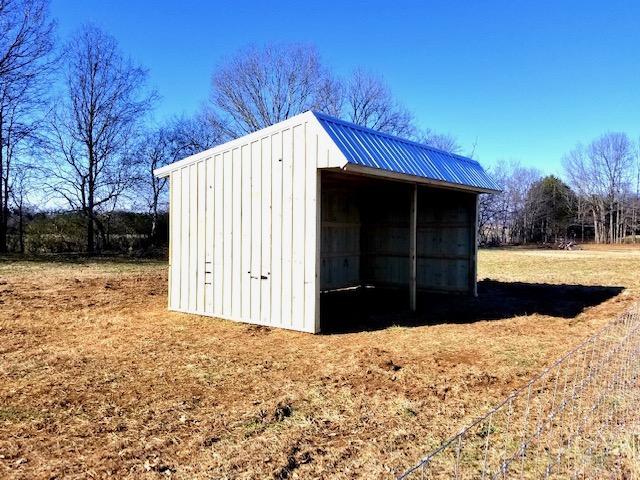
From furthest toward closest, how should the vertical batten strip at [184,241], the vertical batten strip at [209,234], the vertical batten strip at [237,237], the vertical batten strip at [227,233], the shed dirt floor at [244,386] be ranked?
the vertical batten strip at [184,241]
the vertical batten strip at [209,234]
the vertical batten strip at [227,233]
the vertical batten strip at [237,237]
the shed dirt floor at [244,386]

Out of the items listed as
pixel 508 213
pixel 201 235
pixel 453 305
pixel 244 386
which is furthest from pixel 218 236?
pixel 508 213

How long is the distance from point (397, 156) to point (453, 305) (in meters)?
3.41

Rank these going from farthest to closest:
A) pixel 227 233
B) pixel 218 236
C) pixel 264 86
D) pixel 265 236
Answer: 1. pixel 264 86
2. pixel 218 236
3. pixel 227 233
4. pixel 265 236

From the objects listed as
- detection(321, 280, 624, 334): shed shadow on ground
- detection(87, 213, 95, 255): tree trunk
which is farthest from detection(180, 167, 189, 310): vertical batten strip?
detection(87, 213, 95, 255): tree trunk

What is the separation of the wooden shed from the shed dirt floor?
579mm

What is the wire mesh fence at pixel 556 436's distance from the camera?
2619mm

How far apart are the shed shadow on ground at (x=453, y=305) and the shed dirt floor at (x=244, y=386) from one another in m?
0.10

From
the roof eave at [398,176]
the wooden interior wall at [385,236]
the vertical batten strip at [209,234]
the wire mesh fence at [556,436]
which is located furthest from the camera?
the wooden interior wall at [385,236]

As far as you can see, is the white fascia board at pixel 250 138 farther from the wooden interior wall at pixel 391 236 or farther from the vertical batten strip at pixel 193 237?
the wooden interior wall at pixel 391 236

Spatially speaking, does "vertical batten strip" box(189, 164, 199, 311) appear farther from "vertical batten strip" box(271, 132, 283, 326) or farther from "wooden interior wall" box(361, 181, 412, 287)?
"wooden interior wall" box(361, 181, 412, 287)

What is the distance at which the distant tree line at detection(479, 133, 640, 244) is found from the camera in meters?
41.9

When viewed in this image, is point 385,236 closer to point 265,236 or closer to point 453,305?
point 453,305

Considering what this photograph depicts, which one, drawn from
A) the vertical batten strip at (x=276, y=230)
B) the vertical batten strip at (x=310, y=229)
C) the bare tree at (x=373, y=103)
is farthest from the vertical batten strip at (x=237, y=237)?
the bare tree at (x=373, y=103)

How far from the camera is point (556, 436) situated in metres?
3.08
